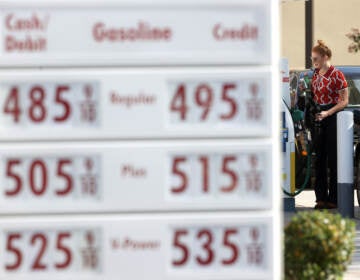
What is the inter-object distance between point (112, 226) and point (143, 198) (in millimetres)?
198

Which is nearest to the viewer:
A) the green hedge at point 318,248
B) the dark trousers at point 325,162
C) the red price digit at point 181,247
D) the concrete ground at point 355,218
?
the red price digit at point 181,247

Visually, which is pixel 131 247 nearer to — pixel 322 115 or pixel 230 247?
pixel 230 247

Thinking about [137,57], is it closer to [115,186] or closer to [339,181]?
[115,186]

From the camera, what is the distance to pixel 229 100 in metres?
6.64

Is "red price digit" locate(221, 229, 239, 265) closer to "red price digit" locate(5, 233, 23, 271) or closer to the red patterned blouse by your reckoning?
"red price digit" locate(5, 233, 23, 271)

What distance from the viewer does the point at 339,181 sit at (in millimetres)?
15117

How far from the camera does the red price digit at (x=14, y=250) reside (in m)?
6.61

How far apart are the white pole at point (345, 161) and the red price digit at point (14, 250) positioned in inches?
343

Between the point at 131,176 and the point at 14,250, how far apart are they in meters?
0.67

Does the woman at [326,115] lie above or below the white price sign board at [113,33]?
below

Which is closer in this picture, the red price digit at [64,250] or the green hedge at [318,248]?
the red price digit at [64,250]

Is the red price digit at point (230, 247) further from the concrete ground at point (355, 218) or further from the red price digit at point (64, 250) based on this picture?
the concrete ground at point (355, 218)

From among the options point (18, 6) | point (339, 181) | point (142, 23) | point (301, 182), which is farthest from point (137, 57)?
point (301, 182)

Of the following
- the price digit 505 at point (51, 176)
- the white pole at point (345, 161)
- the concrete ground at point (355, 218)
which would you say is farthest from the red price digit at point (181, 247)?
the white pole at point (345, 161)
